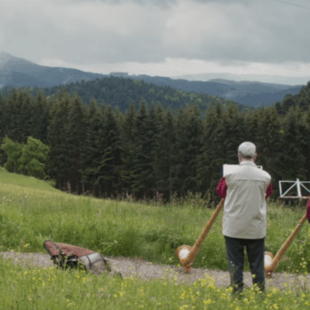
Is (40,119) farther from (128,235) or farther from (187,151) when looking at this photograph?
(128,235)

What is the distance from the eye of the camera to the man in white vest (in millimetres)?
5195

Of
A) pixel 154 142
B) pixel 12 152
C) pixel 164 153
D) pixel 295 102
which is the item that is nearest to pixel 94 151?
pixel 154 142

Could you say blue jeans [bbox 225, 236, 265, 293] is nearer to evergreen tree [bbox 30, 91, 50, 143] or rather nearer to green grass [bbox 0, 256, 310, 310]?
green grass [bbox 0, 256, 310, 310]

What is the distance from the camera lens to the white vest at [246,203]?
17.0 feet

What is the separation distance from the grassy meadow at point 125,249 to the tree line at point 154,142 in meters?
40.1

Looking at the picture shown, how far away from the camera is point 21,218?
8570 millimetres

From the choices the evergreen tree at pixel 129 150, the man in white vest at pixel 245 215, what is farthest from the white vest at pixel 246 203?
the evergreen tree at pixel 129 150

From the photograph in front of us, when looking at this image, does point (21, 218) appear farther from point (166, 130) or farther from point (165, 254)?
point (166, 130)

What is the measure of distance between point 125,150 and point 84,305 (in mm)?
59996

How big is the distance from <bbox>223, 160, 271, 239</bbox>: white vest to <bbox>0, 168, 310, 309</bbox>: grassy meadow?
29.1 inches

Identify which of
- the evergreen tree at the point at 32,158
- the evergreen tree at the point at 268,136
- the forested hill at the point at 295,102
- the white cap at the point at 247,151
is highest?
the forested hill at the point at 295,102

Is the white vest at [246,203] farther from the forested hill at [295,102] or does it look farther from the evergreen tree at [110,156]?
the forested hill at [295,102]

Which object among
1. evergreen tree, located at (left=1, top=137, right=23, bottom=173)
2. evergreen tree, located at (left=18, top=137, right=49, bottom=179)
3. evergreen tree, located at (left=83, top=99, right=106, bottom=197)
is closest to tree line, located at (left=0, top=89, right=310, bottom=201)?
evergreen tree, located at (left=83, top=99, right=106, bottom=197)

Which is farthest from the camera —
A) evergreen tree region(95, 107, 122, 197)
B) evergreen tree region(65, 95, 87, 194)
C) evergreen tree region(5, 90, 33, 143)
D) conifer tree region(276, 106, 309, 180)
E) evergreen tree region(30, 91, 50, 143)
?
evergreen tree region(5, 90, 33, 143)
